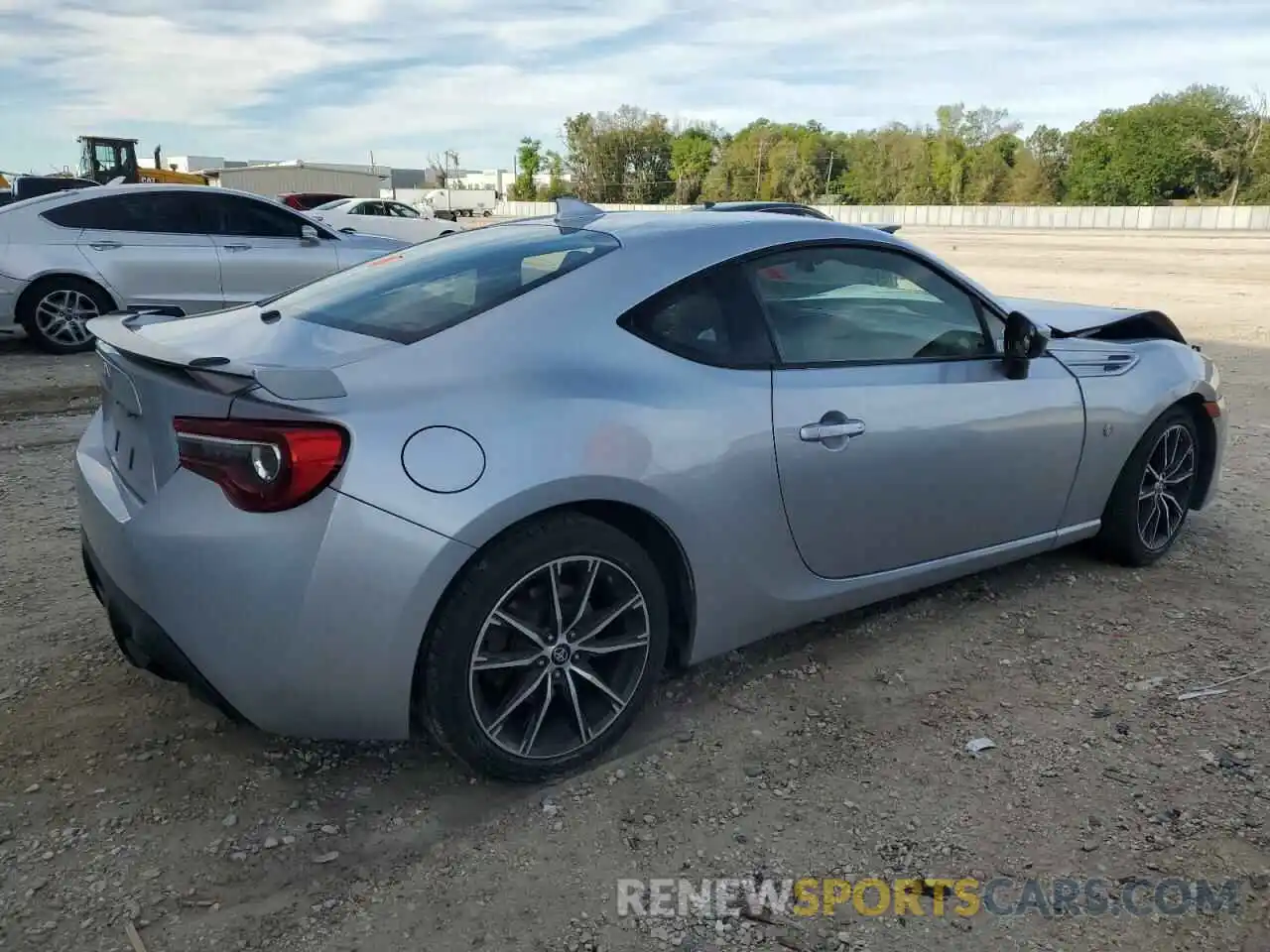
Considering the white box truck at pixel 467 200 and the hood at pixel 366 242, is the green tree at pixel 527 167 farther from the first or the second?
the hood at pixel 366 242

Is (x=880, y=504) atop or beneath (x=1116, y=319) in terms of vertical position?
beneath

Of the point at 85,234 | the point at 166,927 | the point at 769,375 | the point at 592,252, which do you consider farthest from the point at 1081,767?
the point at 85,234

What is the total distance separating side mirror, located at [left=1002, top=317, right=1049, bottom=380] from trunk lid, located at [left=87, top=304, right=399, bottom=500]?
2.22 metres

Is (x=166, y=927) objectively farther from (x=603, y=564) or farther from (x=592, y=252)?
(x=592, y=252)

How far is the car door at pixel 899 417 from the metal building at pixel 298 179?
3077 inches

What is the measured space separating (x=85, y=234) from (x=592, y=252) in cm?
764

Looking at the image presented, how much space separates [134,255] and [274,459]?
7.82m

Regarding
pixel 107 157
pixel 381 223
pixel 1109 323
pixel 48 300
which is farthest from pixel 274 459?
→ pixel 107 157

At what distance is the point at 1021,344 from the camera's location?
3.56 m

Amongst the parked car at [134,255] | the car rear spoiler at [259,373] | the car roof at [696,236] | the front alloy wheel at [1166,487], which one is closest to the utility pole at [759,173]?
the parked car at [134,255]

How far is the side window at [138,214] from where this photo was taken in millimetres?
8828

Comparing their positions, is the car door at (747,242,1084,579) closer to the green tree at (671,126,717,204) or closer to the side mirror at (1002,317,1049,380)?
the side mirror at (1002,317,1049,380)

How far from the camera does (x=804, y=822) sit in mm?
2604

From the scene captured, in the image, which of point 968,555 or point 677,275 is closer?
point 677,275
